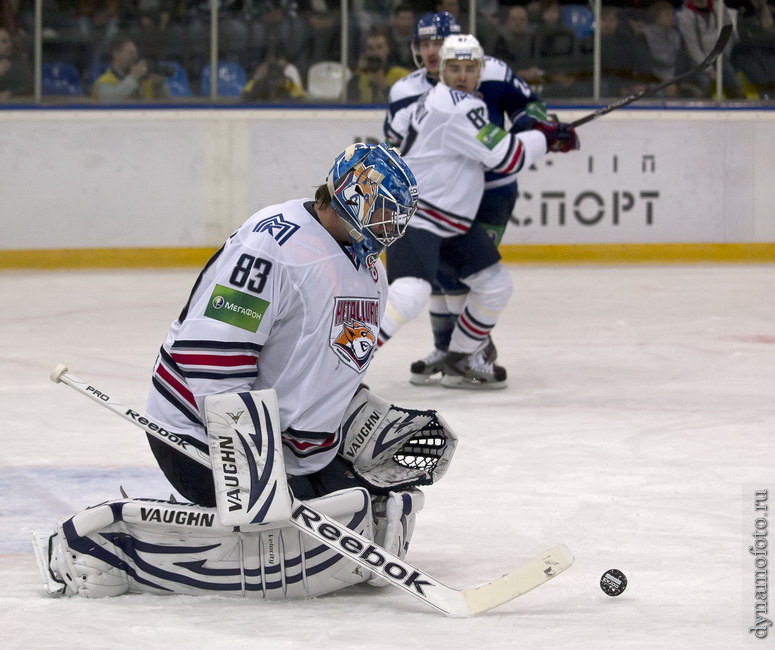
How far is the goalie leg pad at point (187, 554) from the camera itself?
103 inches

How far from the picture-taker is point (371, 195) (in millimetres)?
2586

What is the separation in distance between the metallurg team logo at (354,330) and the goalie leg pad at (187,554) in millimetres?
239

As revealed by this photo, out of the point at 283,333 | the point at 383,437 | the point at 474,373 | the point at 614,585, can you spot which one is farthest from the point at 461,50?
the point at 614,585

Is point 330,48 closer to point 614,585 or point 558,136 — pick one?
point 558,136

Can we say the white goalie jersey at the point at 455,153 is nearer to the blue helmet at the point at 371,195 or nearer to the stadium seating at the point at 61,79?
the blue helmet at the point at 371,195

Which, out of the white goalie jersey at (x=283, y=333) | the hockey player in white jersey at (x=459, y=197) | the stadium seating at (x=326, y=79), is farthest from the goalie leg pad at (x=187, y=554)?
the stadium seating at (x=326, y=79)

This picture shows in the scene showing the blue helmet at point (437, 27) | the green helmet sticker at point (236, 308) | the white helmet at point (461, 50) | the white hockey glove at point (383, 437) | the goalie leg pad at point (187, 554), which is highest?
the blue helmet at point (437, 27)

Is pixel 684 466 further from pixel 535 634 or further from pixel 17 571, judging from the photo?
pixel 17 571

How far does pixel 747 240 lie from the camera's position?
9.05 metres

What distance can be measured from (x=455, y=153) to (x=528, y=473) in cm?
162

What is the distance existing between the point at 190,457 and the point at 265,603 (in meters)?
0.29

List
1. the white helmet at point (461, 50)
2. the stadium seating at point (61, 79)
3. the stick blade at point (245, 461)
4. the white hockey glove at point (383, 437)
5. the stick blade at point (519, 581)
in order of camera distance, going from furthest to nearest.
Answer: the stadium seating at point (61, 79) < the white helmet at point (461, 50) < the white hockey glove at point (383, 437) < the stick blade at point (519, 581) < the stick blade at point (245, 461)

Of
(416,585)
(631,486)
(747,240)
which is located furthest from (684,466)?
(747,240)

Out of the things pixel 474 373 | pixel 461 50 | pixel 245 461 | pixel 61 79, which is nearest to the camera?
pixel 245 461
